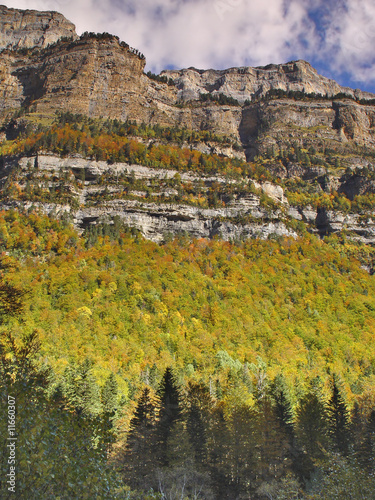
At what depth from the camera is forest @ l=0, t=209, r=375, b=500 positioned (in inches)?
626

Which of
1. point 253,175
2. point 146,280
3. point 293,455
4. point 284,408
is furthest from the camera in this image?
point 253,175

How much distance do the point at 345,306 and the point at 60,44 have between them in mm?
138631

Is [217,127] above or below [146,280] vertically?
above

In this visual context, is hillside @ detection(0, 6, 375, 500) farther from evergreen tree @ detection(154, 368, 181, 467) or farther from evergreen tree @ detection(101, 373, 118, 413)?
evergreen tree @ detection(101, 373, 118, 413)

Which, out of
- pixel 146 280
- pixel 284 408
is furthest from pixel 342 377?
pixel 146 280

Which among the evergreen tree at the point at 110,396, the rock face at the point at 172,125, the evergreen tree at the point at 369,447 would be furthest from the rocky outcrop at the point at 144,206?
the evergreen tree at the point at 369,447

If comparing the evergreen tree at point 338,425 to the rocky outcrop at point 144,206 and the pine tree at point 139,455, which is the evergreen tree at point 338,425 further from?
the rocky outcrop at point 144,206

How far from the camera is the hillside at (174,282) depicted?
2838cm

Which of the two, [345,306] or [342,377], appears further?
[345,306]

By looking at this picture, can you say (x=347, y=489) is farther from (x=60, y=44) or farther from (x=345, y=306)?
(x=60, y=44)

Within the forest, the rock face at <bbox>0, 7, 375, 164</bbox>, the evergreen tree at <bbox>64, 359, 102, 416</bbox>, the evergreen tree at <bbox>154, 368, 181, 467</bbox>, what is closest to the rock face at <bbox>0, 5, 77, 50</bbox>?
the rock face at <bbox>0, 7, 375, 164</bbox>

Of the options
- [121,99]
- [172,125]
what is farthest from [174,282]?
[121,99]

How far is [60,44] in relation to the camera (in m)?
152

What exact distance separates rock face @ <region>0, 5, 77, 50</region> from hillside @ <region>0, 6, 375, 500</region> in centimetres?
71
